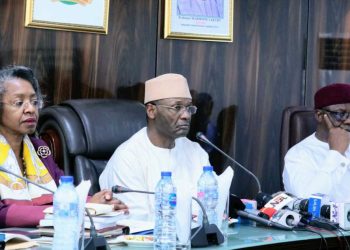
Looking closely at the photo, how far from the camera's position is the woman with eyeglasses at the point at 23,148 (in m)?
2.90

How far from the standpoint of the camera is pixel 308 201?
295 cm

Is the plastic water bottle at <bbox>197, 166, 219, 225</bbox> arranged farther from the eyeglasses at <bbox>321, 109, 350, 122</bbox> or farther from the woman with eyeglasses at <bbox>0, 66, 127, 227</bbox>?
the eyeglasses at <bbox>321, 109, 350, 122</bbox>

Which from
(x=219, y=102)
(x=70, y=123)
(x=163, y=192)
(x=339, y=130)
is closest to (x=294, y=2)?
(x=219, y=102)

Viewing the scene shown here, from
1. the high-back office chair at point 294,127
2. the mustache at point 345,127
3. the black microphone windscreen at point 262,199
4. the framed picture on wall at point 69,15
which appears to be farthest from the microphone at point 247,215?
the framed picture on wall at point 69,15

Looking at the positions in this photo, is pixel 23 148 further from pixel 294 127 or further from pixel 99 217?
pixel 294 127

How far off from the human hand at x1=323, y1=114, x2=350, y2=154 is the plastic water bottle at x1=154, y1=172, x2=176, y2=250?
156cm

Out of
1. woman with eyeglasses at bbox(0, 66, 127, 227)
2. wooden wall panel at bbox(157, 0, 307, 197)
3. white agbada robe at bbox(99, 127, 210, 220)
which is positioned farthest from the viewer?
wooden wall panel at bbox(157, 0, 307, 197)

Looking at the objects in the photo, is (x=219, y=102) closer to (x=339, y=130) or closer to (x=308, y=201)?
(x=339, y=130)

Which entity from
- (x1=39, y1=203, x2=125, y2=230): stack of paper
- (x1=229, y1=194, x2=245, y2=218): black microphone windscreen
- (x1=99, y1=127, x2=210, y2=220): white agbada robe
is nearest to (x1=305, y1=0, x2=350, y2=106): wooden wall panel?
(x1=99, y1=127, x2=210, y2=220): white agbada robe

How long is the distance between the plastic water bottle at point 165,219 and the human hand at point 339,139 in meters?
1.56

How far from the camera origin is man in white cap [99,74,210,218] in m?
3.32

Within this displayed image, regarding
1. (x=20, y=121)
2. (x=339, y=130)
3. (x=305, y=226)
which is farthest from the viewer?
(x=339, y=130)

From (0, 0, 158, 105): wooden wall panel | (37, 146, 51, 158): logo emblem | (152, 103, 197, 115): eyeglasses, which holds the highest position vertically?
(0, 0, 158, 105): wooden wall panel

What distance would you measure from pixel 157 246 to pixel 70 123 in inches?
51.4
